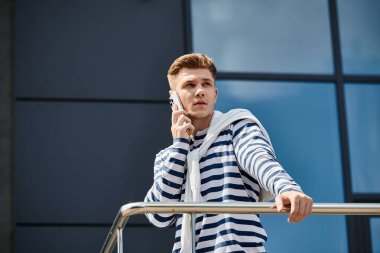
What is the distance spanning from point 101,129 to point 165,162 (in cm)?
370

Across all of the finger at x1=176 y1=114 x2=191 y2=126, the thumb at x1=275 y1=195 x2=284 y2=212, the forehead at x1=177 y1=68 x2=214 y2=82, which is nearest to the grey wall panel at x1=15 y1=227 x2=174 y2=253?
the forehead at x1=177 y1=68 x2=214 y2=82

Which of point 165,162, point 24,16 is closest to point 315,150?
point 24,16

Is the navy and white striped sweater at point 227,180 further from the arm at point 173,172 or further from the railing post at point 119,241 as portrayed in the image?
the railing post at point 119,241

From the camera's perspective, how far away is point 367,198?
29.5 ft

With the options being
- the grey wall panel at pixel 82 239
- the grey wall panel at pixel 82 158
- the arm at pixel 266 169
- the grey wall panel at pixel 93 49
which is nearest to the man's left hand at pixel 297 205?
the arm at pixel 266 169

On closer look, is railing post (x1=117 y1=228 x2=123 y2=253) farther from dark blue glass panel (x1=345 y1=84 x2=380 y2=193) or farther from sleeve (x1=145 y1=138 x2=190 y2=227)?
dark blue glass panel (x1=345 y1=84 x2=380 y2=193)

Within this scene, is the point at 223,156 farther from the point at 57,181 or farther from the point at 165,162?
the point at 57,181

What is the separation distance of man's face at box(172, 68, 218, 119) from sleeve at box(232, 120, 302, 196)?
18cm

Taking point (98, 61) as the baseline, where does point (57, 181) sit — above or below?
below

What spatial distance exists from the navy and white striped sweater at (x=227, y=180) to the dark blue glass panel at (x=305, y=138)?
3.96 meters

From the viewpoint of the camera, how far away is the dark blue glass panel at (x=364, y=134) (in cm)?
911

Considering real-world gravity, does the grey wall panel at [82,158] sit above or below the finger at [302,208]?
above

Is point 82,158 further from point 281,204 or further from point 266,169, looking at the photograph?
point 281,204

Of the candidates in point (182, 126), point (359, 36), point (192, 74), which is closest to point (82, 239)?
point (359, 36)
